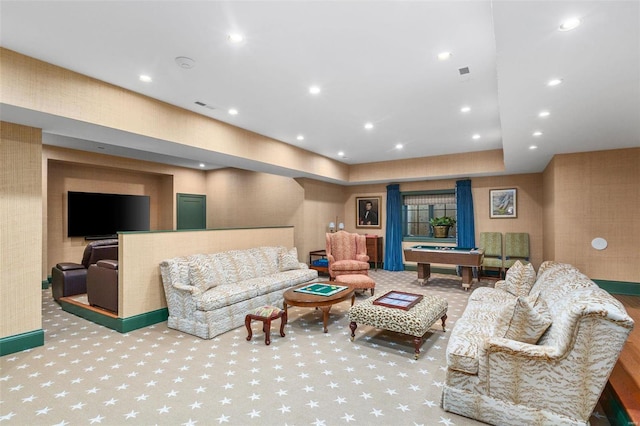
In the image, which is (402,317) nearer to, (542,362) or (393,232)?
(542,362)

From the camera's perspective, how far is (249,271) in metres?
5.16

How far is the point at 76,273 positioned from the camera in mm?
5195

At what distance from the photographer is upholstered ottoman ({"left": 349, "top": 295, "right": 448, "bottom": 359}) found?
325cm

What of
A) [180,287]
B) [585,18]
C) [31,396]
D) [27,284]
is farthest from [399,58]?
[27,284]

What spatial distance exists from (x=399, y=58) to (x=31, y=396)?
4376mm

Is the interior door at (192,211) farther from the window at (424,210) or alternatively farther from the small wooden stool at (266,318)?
the window at (424,210)

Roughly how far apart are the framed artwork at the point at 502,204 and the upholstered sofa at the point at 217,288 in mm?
5341

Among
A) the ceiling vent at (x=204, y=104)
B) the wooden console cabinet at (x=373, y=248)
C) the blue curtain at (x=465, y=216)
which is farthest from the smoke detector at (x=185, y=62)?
the blue curtain at (x=465, y=216)

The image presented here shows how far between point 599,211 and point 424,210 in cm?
394

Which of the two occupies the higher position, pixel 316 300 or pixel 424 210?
pixel 424 210

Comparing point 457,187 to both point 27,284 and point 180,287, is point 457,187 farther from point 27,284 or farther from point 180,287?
point 27,284

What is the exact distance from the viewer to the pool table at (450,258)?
6247 millimetres

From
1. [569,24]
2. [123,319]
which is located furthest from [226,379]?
[569,24]

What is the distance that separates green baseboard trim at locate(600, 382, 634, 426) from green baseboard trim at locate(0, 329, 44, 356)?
17.7 feet
